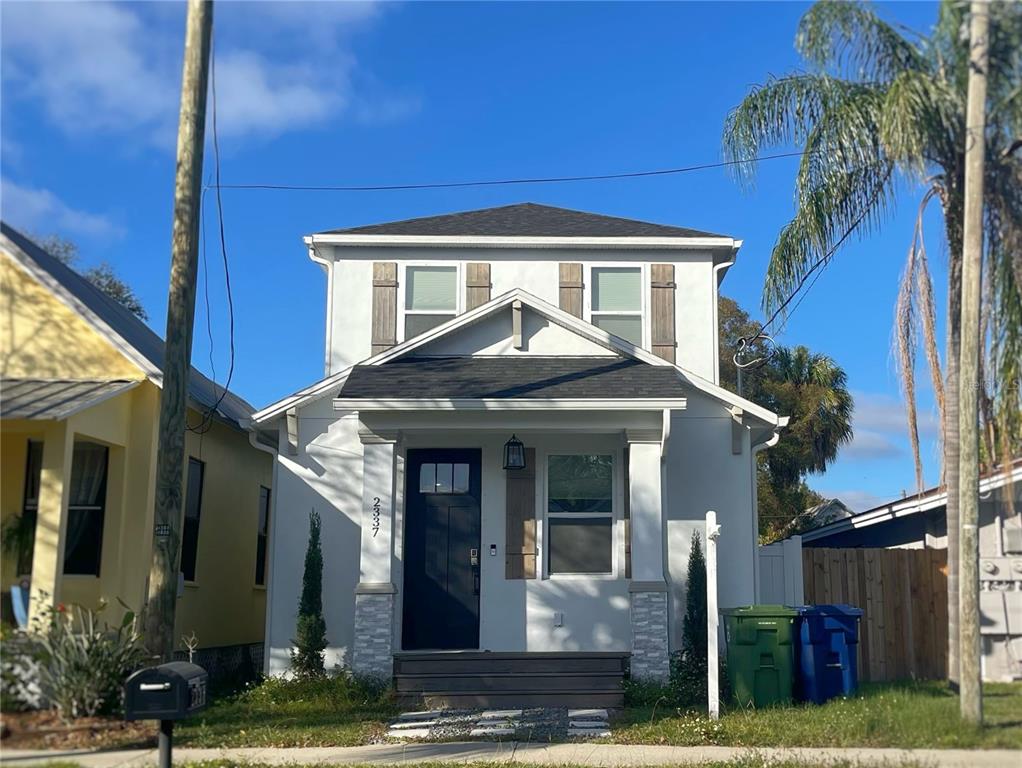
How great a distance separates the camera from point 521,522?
13.3m

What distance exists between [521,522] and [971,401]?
584cm

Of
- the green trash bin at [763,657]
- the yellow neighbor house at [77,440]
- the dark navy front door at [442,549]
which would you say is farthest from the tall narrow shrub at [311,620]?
the green trash bin at [763,657]

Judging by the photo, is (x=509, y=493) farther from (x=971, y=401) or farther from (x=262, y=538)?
(x=971, y=401)

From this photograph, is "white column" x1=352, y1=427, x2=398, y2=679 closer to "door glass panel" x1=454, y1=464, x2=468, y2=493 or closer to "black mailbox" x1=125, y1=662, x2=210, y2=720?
"door glass panel" x1=454, y1=464, x2=468, y2=493

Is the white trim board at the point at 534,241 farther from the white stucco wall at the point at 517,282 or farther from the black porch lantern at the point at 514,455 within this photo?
the black porch lantern at the point at 514,455

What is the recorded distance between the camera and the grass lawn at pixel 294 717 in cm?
971

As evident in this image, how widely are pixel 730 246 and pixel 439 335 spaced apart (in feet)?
15.6

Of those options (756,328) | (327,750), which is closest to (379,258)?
(327,750)

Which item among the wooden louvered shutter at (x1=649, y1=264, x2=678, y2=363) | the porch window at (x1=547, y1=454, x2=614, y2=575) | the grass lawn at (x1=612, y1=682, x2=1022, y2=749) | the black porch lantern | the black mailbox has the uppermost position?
the wooden louvered shutter at (x1=649, y1=264, x2=678, y2=363)

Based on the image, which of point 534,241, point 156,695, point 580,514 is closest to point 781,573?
point 580,514

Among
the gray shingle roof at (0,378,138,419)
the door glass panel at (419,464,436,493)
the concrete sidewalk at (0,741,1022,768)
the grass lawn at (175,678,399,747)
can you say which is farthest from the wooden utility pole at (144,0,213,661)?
the door glass panel at (419,464,436,493)

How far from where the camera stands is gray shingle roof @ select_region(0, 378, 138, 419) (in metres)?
9.83

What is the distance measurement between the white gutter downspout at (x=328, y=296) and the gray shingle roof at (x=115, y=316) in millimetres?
1533

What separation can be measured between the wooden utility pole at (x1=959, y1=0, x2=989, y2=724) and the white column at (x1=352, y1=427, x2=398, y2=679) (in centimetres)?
599
